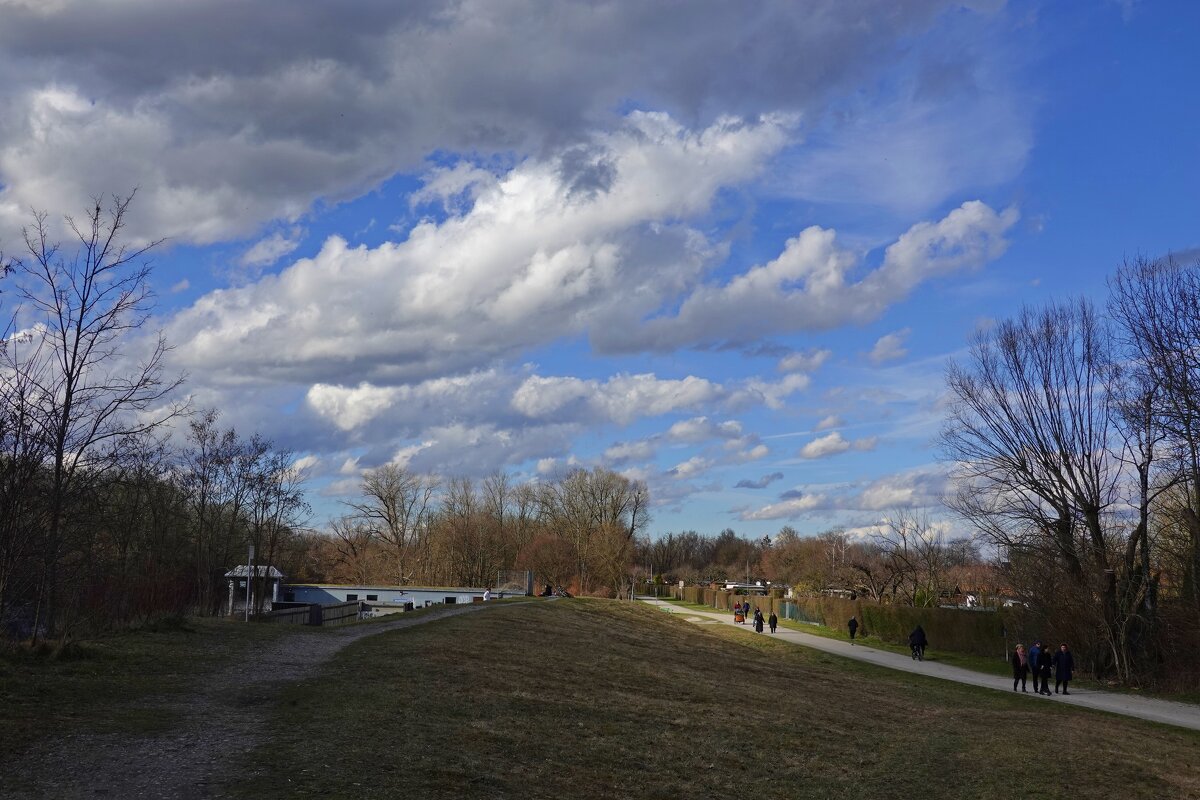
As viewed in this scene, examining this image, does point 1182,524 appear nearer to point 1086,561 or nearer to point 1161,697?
point 1086,561

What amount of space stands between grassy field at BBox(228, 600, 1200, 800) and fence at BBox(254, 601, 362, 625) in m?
8.40

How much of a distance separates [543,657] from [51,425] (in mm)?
12032

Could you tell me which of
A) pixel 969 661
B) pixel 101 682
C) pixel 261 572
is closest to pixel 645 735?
pixel 101 682

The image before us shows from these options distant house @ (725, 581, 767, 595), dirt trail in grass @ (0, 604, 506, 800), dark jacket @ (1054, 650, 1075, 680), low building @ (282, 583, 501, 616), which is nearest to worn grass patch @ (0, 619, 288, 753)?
dirt trail in grass @ (0, 604, 506, 800)

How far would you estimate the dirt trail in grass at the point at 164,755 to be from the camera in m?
7.31

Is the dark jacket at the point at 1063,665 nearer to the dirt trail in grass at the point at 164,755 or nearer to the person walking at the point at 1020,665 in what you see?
the person walking at the point at 1020,665

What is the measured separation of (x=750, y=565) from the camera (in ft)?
513

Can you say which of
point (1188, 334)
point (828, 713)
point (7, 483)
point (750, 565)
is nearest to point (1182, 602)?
point (1188, 334)

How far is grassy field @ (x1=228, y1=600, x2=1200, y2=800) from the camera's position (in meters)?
9.38

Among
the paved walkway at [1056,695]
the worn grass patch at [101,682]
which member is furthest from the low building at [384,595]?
the worn grass patch at [101,682]

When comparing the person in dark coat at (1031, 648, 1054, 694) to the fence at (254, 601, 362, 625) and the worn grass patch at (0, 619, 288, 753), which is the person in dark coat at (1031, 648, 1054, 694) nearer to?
the worn grass patch at (0, 619, 288, 753)

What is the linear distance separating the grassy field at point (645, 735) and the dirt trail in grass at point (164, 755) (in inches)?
13.8

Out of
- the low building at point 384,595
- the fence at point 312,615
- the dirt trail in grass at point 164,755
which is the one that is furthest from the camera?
the low building at point 384,595

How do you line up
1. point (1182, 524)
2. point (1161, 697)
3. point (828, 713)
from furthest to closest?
point (1182, 524)
point (1161, 697)
point (828, 713)
